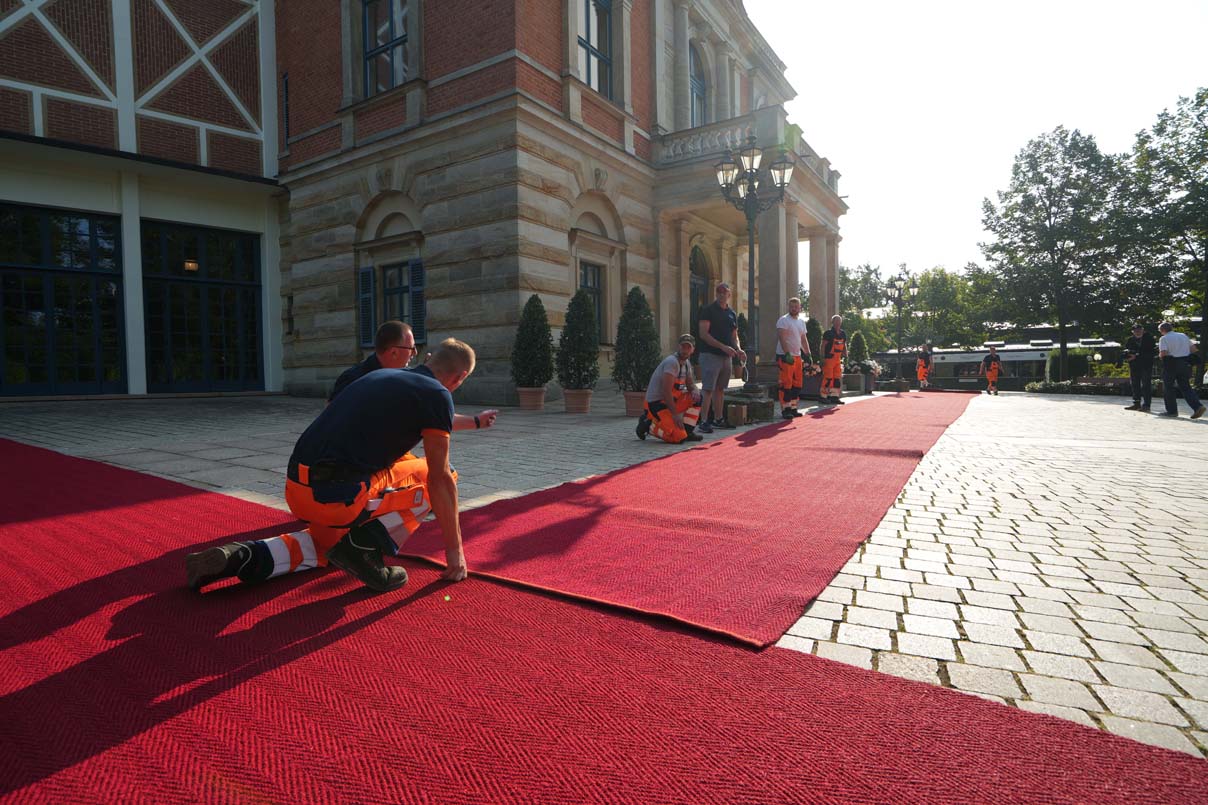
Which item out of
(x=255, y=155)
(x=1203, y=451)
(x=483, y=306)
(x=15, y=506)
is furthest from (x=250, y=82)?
(x=1203, y=451)

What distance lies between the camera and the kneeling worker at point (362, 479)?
2836 mm

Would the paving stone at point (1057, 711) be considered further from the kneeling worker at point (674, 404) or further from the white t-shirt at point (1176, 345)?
the white t-shirt at point (1176, 345)

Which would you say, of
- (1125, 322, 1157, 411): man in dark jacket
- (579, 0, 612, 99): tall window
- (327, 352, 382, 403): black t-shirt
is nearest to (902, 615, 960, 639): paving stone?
(327, 352, 382, 403): black t-shirt

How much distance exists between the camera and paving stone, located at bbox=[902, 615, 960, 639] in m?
2.52

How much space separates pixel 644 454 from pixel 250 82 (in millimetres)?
16373

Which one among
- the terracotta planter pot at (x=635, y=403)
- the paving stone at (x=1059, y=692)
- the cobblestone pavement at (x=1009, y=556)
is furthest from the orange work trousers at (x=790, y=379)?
the paving stone at (x=1059, y=692)

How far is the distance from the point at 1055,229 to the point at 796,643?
37249mm

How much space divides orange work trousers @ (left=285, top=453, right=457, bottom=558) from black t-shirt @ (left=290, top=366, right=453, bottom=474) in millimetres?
118

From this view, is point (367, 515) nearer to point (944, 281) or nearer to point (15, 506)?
point (15, 506)

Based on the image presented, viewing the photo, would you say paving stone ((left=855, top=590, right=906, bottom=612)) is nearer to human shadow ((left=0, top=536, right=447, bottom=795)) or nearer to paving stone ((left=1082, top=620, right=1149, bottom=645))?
paving stone ((left=1082, top=620, right=1149, bottom=645))

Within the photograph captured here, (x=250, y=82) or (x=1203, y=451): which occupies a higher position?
(x=250, y=82)

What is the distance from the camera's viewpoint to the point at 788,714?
1.91 meters

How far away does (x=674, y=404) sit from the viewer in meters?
7.78

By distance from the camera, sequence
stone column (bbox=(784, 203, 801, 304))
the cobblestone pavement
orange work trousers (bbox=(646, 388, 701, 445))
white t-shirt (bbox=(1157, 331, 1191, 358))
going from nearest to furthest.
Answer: the cobblestone pavement → orange work trousers (bbox=(646, 388, 701, 445)) → white t-shirt (bbox=(1157, 331, 1191, 358)) → stone column (bbox=(784, 203, 801, 304))
